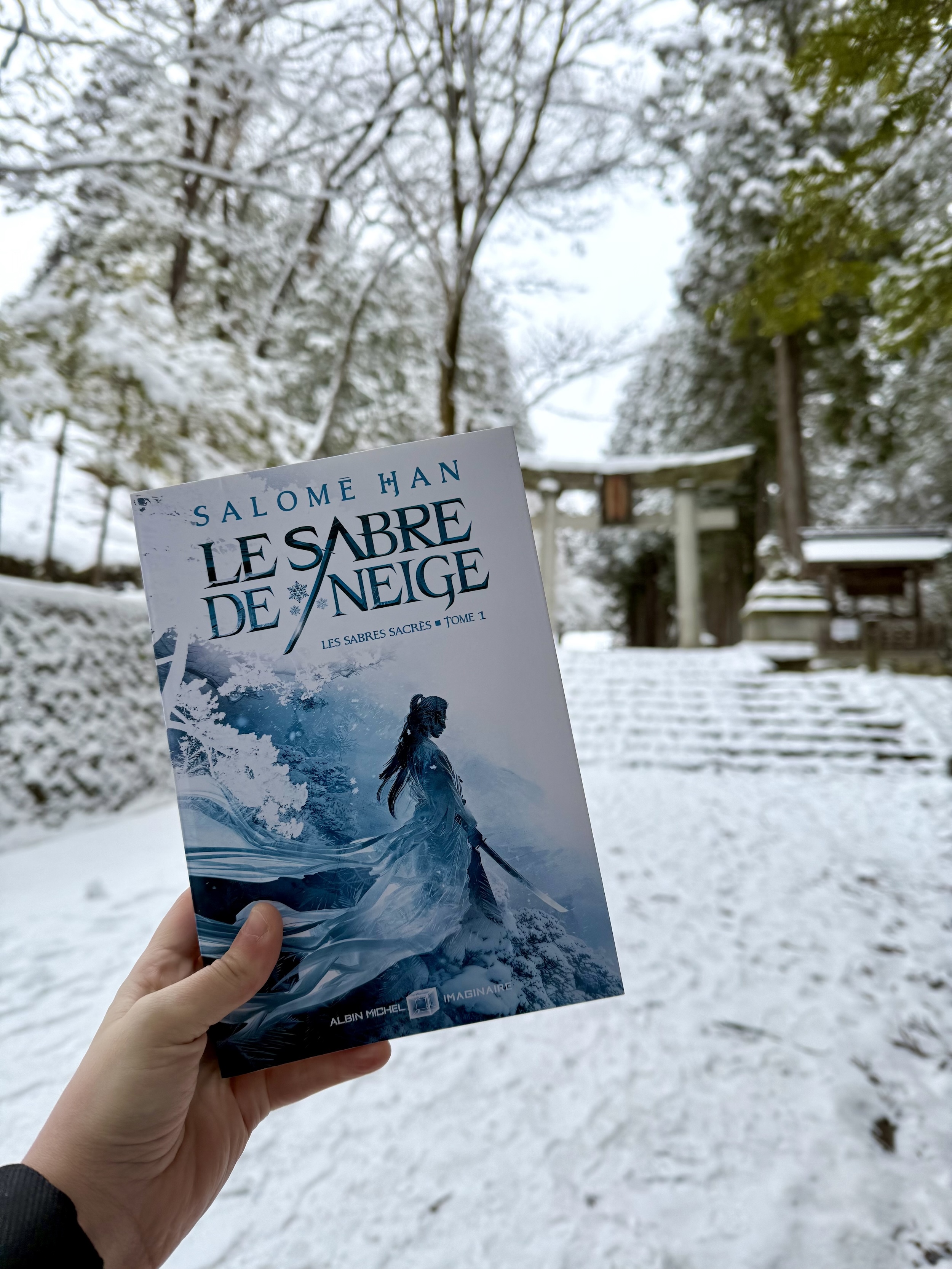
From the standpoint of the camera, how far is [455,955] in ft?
2.69

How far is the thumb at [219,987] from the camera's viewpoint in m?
0.75

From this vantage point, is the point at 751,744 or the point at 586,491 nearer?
the point at 751,744

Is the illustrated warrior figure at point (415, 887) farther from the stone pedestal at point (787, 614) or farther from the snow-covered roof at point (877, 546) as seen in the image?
the snow-covered roof at point (877, 546)

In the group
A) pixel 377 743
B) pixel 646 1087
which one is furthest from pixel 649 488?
pixel 377 743

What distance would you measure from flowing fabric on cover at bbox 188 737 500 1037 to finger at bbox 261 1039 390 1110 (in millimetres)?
219

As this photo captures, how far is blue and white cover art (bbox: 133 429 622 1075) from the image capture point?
31.6 inches

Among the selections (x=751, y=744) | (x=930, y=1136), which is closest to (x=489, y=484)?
(x=930, y=1136)

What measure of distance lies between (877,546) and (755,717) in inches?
243

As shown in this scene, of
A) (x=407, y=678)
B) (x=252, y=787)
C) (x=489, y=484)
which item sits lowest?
(x=252, y=787)

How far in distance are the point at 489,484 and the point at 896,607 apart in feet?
43.3

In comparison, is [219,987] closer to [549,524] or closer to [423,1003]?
[423,1003]

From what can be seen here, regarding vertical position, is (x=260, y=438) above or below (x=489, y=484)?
above

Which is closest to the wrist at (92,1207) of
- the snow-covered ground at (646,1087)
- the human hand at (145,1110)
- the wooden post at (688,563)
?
the human hand at (145,1110)

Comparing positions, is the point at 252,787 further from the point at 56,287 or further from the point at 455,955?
the point at 56,287
